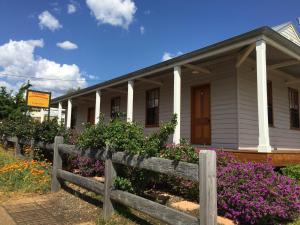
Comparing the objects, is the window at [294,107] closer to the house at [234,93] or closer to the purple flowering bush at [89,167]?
the house at [234,93]

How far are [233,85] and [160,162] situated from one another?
619 cm

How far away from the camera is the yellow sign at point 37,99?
518 inches

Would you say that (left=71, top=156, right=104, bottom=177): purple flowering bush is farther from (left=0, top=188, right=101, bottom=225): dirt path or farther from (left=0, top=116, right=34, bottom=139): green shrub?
(left=0, top=116, right=34, bottom=139): green shrub

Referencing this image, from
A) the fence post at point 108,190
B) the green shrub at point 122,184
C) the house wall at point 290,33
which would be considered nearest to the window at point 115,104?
the house wall at point 290,33

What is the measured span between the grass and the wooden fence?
0.88 metres

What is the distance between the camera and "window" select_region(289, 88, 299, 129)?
11.6 meters

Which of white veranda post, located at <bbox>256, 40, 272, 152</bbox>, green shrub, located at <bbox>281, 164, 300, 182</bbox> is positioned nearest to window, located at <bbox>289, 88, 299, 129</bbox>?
green shrub, located at <bbox>281, 164, 300, 182</bbox>

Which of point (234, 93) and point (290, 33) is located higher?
point (290, 33)

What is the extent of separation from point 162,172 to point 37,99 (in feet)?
35.7

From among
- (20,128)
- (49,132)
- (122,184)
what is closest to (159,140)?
(122,184)

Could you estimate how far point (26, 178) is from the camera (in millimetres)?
6840

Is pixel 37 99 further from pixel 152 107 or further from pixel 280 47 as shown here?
pixel 280 47

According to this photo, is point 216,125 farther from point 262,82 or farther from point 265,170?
point 265,170

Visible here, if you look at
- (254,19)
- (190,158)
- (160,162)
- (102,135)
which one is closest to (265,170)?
(190,158)
